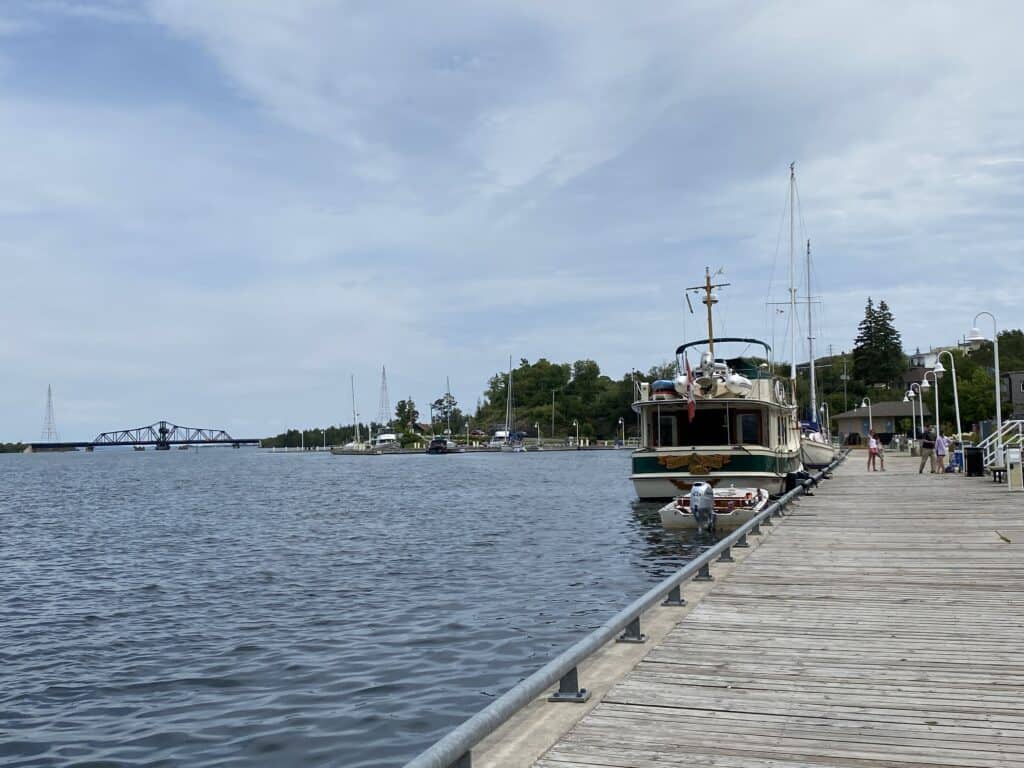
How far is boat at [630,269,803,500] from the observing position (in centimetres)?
2762

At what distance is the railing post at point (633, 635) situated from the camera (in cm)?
823

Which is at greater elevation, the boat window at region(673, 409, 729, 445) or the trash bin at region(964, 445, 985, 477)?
the boat window at region(673, 409, 729, 445)

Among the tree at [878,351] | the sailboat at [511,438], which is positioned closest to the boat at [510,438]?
the sailboat at [511,438]

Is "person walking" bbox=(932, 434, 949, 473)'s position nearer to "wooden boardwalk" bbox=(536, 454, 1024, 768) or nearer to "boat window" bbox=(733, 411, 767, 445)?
"boat window" bbox=(733, 411, 767, 445)

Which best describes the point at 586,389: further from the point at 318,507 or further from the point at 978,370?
the point at 318,507

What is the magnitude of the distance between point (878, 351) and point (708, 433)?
126684mm

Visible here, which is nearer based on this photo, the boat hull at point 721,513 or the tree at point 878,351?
the boat hull at point 721,513

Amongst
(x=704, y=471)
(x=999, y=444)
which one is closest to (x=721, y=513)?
(x=704, y=471)

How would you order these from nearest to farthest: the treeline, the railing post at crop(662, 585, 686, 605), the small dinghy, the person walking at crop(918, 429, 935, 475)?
1. the railing post at crop(662, 585, 686, 605)
2. the small dinghy
3. the person walking at crop(918, 429, 935, 475)
4. the treeline

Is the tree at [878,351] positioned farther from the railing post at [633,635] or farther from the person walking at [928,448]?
the railing post at [633,635]

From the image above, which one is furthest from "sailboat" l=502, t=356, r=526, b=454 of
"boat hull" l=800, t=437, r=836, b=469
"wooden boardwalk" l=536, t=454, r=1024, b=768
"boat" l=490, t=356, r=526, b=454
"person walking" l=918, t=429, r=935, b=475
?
"wooden boardwalk" l=536, t=454, r=1024, b=768

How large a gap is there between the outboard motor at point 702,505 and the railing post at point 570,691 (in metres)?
16.1

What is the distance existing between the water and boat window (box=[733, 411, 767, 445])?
3993 millimetres

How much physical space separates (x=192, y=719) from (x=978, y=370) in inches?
4232
